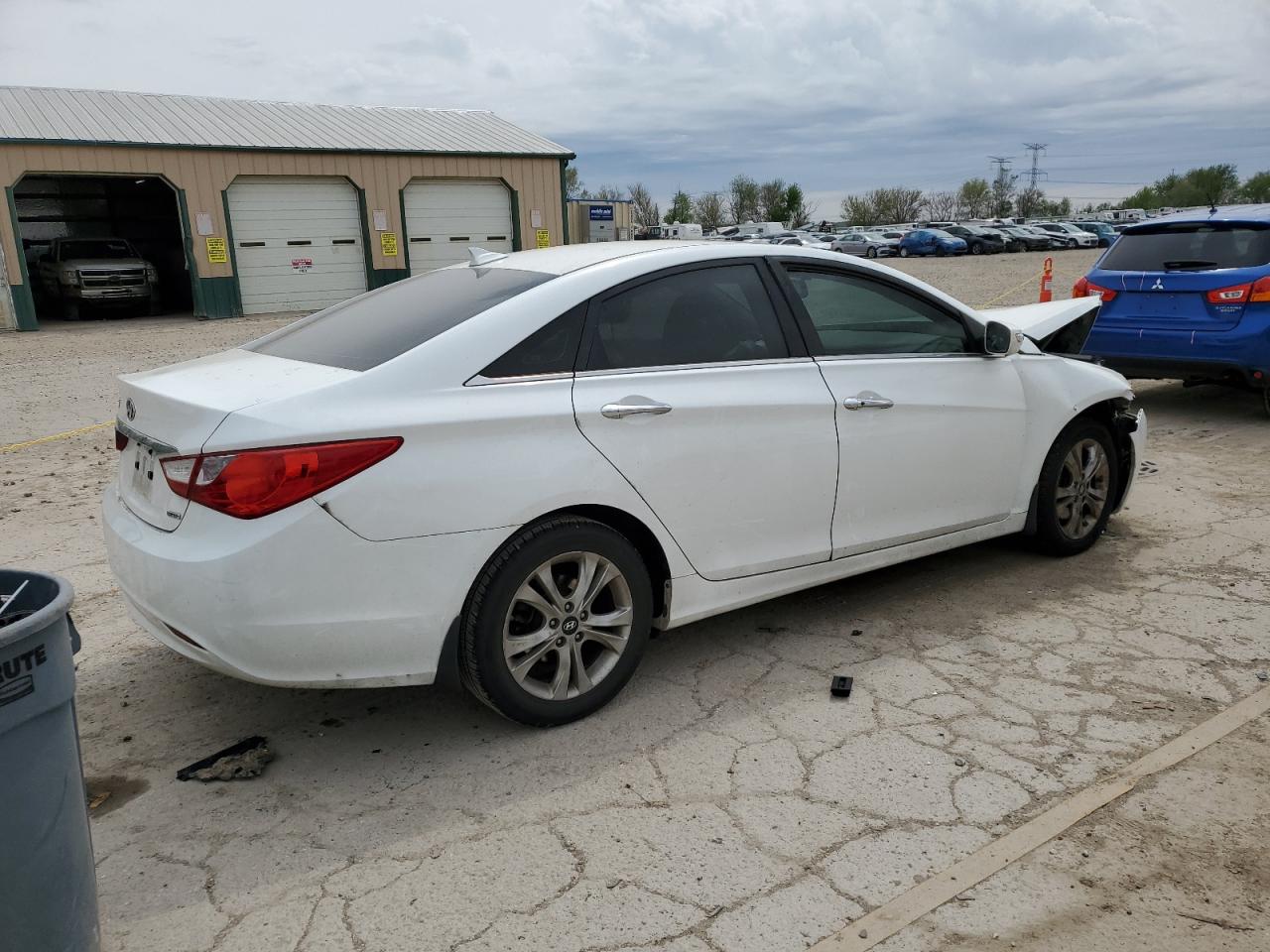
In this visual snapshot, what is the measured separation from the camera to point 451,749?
131 inches

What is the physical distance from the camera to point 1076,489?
4.96 meters

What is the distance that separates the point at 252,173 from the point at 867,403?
65.5 feet

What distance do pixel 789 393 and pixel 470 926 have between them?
215cm

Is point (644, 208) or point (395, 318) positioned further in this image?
point (644, 208)

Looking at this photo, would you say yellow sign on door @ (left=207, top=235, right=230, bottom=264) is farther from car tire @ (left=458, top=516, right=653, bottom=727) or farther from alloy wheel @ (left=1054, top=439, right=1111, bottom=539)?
car tire @ (left=458, top=516, right=653, bottom=727)

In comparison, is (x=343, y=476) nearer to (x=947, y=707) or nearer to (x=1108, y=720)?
(x=947, y=707)

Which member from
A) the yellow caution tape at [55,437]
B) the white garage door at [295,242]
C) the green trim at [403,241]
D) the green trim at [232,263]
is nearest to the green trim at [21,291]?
the green trim at [232,263]

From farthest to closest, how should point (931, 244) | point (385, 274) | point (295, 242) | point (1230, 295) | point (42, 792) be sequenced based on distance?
point (931, 244) < point (385, 274) < point (295, 242) < point (1230, 295) < point (42, 792)

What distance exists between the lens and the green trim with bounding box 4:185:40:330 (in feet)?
61.9

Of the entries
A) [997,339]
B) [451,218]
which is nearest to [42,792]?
[997,339]

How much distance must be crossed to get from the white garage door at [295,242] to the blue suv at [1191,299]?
17.6 metres

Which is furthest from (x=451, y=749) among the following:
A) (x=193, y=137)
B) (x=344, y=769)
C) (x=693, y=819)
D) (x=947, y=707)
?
(x=193, y=137)

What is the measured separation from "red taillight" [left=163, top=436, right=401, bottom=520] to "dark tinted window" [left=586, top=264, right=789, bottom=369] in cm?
92

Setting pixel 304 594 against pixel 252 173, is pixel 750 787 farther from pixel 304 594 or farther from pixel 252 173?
pixel 252 173
